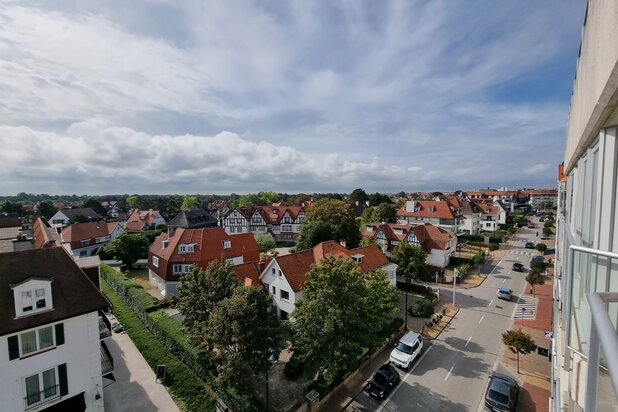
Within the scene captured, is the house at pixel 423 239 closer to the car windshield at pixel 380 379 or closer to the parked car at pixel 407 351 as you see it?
the parked car at pixel 407 351

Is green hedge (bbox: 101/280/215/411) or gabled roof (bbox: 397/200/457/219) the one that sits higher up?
gabled roof (bbox: 397/200/457/219)

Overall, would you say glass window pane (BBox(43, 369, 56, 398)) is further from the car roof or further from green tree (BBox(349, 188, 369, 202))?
green tree (BBox(349, 188, 369, 202))

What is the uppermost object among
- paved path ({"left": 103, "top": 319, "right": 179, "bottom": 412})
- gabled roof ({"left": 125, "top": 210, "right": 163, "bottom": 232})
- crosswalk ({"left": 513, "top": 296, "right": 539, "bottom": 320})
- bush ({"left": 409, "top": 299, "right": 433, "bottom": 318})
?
gabled roof ({"left": 125, "top": 210, "right": 163, "bottom": 232})

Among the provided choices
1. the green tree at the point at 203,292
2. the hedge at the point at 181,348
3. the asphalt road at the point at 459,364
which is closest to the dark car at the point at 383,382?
the asphalt road at the point at 459,364

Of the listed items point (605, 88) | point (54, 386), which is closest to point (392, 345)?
point (54, 386)

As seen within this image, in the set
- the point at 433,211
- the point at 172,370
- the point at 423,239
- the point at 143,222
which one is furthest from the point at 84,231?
the point at 433,211

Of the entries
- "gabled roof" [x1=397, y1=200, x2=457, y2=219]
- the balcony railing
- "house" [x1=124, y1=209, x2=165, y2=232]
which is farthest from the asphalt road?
"house" [x1=124, y1=209, x2=165, y2=232]

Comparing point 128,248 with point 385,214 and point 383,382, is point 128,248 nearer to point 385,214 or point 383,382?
point 383,382

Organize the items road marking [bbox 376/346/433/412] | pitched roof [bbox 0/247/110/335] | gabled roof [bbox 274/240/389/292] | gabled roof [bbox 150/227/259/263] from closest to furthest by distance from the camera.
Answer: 1. pitched roof [bbox 0/247/110/335]
2. road marking [bbox 376/346/433/412]
3. gabled roof [bbox 274/240/389/292]
4. gabled roof [bbox 150/227/259/263]
